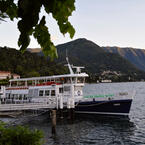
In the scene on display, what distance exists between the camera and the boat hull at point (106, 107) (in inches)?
1303

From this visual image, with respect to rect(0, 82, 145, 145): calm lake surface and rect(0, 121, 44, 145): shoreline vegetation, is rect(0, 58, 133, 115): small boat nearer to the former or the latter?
rect(0, 82, 145, 145): calm lake surface

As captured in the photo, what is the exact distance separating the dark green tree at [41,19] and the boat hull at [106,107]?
3186 centimetres

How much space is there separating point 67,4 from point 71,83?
105 ft

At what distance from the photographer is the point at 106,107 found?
33.7m

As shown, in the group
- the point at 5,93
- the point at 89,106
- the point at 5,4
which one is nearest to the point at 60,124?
the point at 89,106

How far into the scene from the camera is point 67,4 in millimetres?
1934

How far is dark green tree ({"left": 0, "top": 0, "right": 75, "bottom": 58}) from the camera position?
1862mm

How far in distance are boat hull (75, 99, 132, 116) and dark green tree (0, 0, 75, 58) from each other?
105 ft

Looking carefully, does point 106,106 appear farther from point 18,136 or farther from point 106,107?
point 18,136

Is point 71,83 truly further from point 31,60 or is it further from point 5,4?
point 31,60

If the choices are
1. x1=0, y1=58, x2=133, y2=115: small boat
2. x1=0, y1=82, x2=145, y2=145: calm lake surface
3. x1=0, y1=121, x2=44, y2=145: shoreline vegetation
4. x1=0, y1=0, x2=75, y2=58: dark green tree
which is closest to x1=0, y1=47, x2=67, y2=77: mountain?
x1=0, y1=58, x2=133, y2=115: small boat

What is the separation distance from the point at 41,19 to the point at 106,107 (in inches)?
1289

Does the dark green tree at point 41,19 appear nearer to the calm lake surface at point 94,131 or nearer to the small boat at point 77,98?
the calm lake surface at point 94,131

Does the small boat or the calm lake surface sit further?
the small boat
